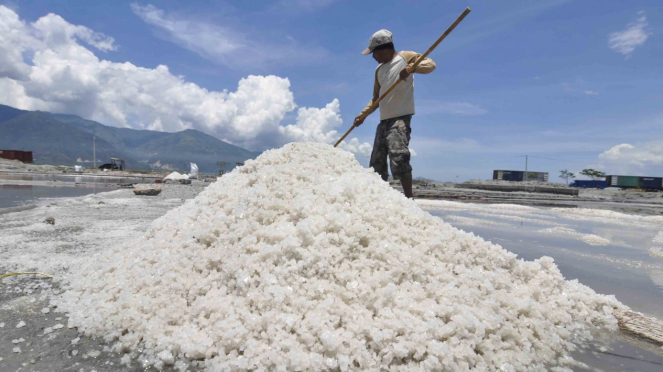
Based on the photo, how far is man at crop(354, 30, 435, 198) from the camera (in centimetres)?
325

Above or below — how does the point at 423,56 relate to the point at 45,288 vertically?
above

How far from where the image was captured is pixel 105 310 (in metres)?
1.29

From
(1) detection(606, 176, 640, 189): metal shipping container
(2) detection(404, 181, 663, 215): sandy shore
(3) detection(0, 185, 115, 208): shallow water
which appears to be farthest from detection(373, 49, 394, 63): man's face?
(1) detection(606, 176, 640, 189): metal shipping container

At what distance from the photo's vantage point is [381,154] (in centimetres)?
350

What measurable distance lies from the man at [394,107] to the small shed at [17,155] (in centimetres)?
5359

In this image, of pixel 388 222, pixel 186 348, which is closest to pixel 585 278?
pixel 388 222

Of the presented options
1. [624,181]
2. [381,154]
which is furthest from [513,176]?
[381,154]

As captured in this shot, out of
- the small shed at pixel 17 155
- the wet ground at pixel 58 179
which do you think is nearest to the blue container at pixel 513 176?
the wet ground at pixel 58 179

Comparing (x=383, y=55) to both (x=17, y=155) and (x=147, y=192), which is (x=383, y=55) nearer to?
(x=147, y=192)

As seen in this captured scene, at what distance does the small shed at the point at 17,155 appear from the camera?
3975 centimetres

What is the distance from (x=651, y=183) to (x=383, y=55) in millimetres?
38492

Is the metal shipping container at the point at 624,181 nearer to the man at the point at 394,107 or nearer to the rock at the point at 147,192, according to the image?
the man at the point at 394,107

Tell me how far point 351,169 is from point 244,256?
1.11 m

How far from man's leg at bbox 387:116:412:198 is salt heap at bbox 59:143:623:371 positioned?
1447 millimetres
